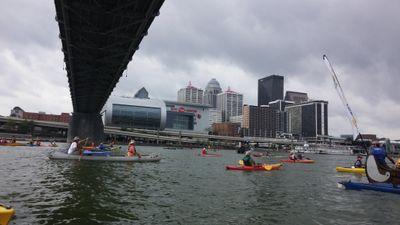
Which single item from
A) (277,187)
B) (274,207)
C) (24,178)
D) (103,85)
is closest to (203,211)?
(274,207)

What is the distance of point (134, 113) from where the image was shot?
7569 inches

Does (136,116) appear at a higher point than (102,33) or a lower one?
higher

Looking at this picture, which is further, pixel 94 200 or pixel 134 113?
pixel 134 113

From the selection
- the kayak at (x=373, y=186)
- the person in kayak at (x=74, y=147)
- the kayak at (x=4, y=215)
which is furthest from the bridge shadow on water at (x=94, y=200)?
the person in kayak at (x=74, y=147)

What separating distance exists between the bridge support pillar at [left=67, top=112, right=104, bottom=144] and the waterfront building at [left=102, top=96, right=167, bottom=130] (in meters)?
102

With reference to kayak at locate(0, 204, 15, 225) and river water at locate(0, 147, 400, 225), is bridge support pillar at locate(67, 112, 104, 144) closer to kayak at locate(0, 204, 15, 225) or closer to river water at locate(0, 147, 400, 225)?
river water at locate(0, 147, 400, 225)

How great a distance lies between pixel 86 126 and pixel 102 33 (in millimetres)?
62219

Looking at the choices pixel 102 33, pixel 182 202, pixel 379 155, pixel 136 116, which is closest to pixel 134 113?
pixel 136 116

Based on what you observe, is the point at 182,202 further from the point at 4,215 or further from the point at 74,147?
the point at 74,147

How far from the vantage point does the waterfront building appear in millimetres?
188712

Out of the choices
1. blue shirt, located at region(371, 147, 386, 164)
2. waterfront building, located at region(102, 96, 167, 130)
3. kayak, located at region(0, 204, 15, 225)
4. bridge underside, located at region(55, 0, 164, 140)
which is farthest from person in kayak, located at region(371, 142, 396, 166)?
waterfront building, located at region(102, 96, 167, 130)

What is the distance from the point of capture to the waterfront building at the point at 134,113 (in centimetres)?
18871

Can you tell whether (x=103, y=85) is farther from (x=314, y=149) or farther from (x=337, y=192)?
(x=314, y=149)

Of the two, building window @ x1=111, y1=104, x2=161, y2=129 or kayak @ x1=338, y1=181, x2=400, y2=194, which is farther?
building window @ x1=111, y1=104, x2=161, y2=129
